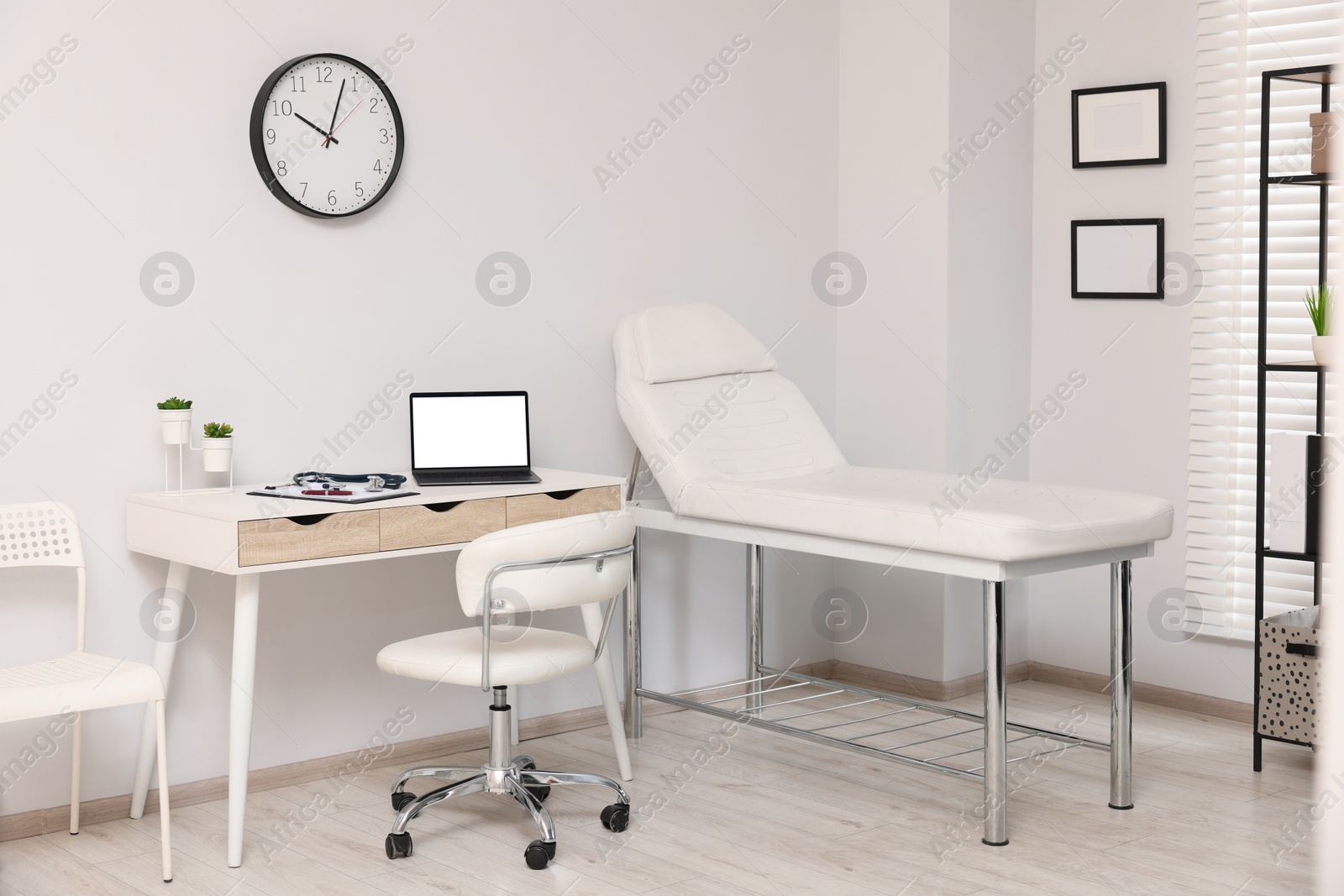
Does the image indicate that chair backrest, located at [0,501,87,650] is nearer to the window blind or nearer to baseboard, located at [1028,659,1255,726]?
baseboard, located at [1028,659,1255,726]

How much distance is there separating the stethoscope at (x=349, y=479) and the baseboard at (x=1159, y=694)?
2156 mm

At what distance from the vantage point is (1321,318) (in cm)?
324

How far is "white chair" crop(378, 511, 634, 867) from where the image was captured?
2.59m

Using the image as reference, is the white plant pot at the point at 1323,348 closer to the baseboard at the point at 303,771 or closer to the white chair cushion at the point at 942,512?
the white chair cushion at the point at 942,512

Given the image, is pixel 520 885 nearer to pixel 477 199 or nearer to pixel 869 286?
pixel 477 199

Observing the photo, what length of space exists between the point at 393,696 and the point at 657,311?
130 cm

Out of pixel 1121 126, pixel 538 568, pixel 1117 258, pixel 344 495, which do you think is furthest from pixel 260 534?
pixel 1121 126

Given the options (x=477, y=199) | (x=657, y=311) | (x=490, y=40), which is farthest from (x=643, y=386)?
(x=490, y=40)

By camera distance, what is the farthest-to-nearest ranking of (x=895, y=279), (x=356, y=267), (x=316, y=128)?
(x=895, y=279) < (x=356, y=267) < (x=316, y=128)

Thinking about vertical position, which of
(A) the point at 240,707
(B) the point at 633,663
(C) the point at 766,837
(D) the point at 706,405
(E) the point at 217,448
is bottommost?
(C) the point at 766,837

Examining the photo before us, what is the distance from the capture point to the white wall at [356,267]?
286 cm

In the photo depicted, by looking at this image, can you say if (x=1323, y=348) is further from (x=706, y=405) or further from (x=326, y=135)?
(x=326, y=135)

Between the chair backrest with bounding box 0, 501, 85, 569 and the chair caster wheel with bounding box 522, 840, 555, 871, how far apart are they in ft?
3.85

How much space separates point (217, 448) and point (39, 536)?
41cm
